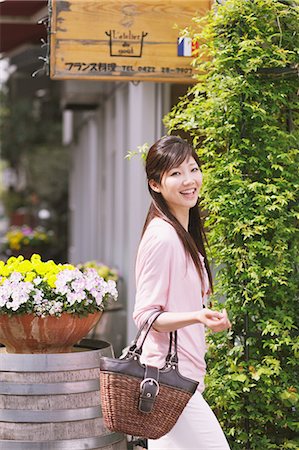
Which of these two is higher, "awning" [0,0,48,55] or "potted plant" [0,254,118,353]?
"awning" [0,0,48,55]

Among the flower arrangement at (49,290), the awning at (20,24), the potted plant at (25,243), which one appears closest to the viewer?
the flower arrangement at (49,290)

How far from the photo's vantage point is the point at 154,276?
11.5ft

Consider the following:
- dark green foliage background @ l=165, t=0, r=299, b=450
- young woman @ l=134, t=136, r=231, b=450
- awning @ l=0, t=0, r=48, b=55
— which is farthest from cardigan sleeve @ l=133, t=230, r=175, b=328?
awning @ l=0, t=0, r=48, b=55

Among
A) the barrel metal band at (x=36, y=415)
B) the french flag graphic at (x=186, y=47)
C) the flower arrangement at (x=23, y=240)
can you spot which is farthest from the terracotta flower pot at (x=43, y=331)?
the flower arrangement at (x=23, y=240)

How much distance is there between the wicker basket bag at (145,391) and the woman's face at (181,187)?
476mm

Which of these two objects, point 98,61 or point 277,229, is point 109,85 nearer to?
point 98,61

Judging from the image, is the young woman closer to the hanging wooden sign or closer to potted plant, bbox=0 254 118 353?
potted plant, bbox=0 254 118 353

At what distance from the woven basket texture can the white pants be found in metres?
0.06

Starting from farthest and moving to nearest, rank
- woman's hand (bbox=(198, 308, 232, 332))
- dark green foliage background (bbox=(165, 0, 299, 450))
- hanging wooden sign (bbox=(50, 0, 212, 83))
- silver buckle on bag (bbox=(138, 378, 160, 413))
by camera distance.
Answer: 1. hanging wooden sign (bbox=(50, 0, 212, 83))
2. dark green foliage background (bbox=(165, 0, 299, 450))
3. silver buckle on bag (bbox=(138, 378, 160, 413))
4. woman's hand (bbox=(198, 308, 232, 332))

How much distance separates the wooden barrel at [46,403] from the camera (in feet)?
13.4

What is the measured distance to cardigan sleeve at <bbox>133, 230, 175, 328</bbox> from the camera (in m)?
3.48

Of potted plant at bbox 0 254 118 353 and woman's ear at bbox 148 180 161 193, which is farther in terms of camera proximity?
potted plant at bbox 0 254 118 353

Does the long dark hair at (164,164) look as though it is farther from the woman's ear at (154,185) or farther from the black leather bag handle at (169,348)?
the black leather bag handle at (169,348)

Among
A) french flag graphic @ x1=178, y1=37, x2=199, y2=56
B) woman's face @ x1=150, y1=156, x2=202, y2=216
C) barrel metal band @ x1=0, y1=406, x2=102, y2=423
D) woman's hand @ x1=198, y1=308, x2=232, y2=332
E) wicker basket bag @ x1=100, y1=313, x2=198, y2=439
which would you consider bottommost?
barrel metal band @ x1=0, y1=406, x2=102, y2=423
